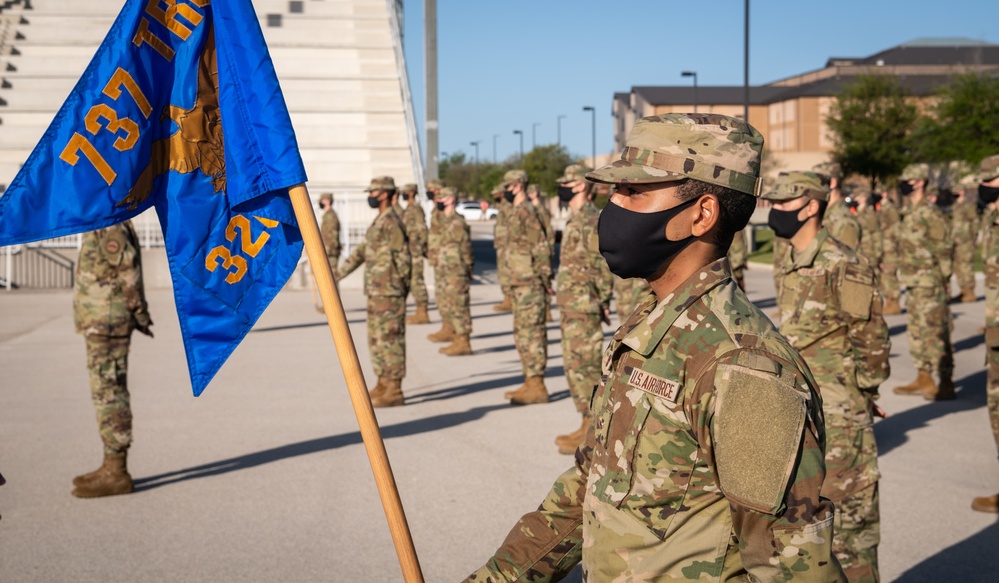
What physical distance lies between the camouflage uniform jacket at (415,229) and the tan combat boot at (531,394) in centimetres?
668

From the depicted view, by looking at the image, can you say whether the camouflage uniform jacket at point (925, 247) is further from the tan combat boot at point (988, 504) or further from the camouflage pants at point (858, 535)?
the camouflage pants at point (858, 535)

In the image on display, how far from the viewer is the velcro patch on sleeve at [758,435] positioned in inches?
78.5

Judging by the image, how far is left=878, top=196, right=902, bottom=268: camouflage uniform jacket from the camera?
17.6 m

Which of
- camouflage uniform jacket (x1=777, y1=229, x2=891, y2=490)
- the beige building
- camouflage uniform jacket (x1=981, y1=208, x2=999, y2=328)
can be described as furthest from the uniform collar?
the beige building

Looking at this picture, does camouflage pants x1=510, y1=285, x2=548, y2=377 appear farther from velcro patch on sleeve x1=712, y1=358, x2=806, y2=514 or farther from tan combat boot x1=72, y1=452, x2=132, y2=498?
velcro patch on sleeve x1=712, y1=358, x2=806, y2=514

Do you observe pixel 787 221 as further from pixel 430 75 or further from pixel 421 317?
pixel 430 75

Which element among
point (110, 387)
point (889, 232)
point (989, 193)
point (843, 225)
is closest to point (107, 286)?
point (110, 387)

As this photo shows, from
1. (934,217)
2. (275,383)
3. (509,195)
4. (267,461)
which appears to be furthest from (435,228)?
(267,461)

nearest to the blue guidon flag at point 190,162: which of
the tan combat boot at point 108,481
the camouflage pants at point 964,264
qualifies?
the tan combat boot at point 108,481

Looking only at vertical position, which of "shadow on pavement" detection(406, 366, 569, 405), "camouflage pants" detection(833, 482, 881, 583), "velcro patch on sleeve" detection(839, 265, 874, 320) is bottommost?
"shadow on pavement" detection(406, 366, 569, 405)

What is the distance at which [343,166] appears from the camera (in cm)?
3331

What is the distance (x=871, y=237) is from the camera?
15.4 metres

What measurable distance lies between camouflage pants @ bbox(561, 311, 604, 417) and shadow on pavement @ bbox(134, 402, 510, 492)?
1366mm

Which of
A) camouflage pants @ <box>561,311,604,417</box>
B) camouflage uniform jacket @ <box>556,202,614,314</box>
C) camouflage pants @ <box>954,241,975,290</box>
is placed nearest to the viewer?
camouflage pants @ <box>561,311,604,417</box>
